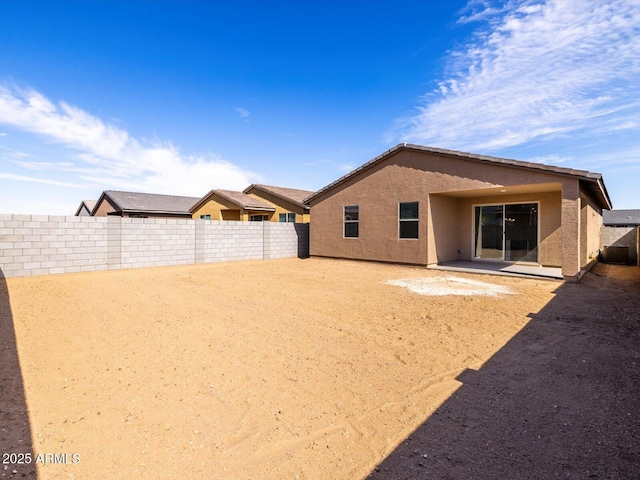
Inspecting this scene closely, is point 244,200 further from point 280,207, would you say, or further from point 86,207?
A: point 86,207

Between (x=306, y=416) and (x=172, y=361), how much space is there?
6.77ft

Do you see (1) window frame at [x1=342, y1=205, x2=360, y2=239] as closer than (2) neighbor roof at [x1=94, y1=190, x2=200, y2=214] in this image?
Yes

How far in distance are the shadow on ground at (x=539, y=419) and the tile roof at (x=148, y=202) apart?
26344mm

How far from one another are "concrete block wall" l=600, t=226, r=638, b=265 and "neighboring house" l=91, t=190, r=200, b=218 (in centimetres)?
2884

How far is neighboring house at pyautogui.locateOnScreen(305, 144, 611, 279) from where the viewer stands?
10.0 meters

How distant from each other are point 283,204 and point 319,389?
1842 cm

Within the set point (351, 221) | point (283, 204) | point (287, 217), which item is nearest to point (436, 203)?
point (351, 221)

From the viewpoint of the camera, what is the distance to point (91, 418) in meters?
2.66

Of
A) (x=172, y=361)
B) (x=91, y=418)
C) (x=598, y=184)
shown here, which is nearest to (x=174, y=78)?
(x=172, y=361)

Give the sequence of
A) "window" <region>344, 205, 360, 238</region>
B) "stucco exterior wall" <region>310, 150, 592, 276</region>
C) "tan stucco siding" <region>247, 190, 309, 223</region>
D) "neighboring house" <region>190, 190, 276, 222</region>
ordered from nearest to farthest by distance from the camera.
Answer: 1. "stucco exterior wall" <region>310, 150, 592, 276</region>
2. "window" <region>344, 205, 360, 238</region>
3. "tan stucco siding" <region>247, 190, 309, 223</region>
4. "neighboring house" <region>190, 190, 276, 222</region>

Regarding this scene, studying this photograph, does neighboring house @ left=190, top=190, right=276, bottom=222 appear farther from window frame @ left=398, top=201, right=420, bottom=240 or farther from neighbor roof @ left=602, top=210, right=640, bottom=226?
neighbor roof @ left=602, top=210, right=640, bottom=226

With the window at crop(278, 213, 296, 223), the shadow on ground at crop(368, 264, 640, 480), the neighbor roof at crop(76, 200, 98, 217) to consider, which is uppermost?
the neighbor roof at crop(76, 200, 98, 217)

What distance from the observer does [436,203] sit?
12453 mm

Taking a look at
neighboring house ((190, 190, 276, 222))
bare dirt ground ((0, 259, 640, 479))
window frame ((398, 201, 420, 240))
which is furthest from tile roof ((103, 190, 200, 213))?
window frame ((398, 201, 420, 240))
